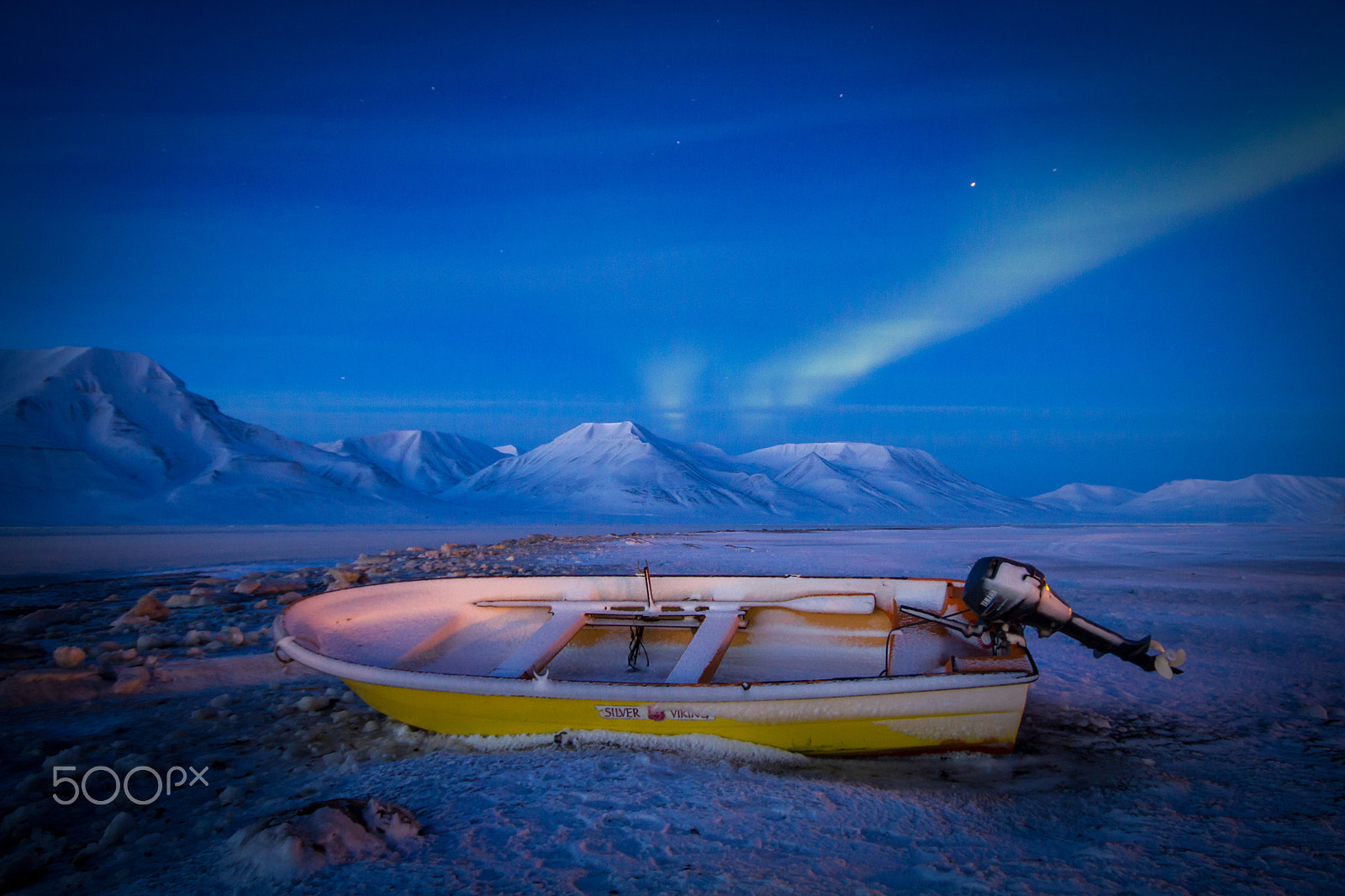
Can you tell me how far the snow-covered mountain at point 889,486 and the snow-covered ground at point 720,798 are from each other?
247ft

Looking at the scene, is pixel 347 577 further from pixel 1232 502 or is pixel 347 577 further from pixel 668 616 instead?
pixel 1232 502

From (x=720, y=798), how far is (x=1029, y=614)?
2.78 meters

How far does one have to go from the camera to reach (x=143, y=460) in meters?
68.8

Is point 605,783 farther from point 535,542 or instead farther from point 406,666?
point 535,542

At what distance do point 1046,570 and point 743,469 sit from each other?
125 m

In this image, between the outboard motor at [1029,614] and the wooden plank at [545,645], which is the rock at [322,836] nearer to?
the wooden plank at [545,645]

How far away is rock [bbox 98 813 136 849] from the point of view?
12.0 ft

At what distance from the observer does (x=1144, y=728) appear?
Answer: 18.5ft

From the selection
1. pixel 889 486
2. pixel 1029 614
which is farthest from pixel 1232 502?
pixel 1029 614

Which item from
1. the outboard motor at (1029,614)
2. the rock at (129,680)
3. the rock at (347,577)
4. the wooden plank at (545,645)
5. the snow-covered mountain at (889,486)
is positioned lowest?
the rock at (129,680)

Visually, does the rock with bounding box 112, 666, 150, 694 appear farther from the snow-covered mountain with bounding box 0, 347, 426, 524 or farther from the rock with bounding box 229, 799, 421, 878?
the snow-covered mountain with bounding box 0, 347, 426, 524

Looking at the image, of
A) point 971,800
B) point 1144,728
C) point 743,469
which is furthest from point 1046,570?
point 743,469

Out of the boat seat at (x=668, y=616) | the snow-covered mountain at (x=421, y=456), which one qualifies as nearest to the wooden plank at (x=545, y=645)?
the boat seat at (x=668, y=616)

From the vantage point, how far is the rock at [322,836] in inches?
131
